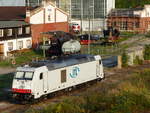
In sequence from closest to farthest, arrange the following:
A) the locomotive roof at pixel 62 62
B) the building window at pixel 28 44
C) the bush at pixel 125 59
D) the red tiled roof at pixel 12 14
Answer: the locomotive roof at pixel 62 62 → the bush at pixel 125 59 → the building window at pixel 28 44 → the red tiled roof at pixel 12 14

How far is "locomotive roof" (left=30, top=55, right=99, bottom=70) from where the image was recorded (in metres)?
30.2

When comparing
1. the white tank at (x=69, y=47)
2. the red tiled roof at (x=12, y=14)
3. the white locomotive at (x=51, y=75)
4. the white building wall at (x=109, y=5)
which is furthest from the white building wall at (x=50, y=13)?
the white locomotive at (x=51, y=75)

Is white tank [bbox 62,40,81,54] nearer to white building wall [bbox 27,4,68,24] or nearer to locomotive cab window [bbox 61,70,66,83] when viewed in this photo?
white building wall [bbox 27,4,68,24]

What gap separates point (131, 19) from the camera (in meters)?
95.2

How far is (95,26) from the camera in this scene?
100 metres

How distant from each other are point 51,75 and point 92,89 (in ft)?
19.8

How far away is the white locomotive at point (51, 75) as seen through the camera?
94.0ft

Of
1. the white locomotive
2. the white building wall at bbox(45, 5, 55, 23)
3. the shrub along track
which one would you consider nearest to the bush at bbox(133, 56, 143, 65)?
the shrub along track

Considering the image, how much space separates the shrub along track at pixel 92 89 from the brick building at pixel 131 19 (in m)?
44.9

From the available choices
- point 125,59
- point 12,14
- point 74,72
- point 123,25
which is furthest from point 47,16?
point 74,72

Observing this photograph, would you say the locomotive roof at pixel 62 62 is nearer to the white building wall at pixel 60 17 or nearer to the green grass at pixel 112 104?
the green grass at pixel 112 104

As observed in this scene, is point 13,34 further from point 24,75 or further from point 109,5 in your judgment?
point 109,5

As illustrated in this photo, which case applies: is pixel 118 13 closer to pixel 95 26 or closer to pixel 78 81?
pixel 95 26

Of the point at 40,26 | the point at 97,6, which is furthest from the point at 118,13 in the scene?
the point at 40,26
